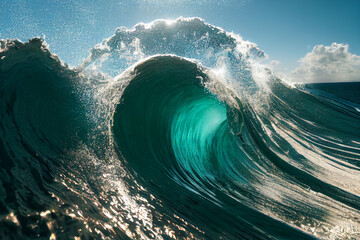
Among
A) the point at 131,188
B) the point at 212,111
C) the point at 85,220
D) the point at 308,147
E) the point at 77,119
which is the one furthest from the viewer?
the point at 212,111

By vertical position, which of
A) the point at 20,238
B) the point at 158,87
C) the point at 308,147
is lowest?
the point at 20,238

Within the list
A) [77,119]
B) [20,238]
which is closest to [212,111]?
[77,119]

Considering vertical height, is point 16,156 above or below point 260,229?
below

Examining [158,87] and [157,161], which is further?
[158,87]

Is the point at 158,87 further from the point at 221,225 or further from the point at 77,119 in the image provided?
the point at 221,225

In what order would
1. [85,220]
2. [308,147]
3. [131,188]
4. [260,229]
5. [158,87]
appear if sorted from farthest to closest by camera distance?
[308,147] → [158,87] → [131,188] → [260,229] → [85,220]

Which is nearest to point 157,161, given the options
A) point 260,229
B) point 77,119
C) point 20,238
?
point 77,119

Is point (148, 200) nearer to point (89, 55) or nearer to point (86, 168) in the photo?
point (86, 168)
